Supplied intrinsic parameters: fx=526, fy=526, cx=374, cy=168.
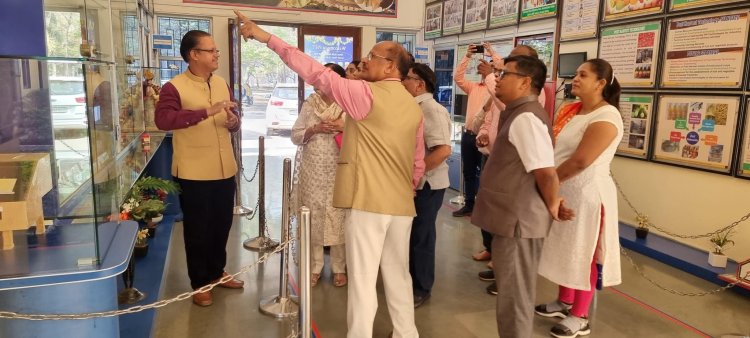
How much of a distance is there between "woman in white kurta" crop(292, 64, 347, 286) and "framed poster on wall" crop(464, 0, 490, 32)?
457cm

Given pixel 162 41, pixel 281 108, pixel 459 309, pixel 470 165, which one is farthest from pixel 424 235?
pixel 281 108

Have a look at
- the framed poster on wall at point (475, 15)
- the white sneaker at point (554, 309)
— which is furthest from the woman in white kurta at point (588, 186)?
the framed poster on wall at point (475, 15)

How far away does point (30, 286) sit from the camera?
1.67 meters

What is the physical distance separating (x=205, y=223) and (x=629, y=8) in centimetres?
432

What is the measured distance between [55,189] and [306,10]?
7.30 meters

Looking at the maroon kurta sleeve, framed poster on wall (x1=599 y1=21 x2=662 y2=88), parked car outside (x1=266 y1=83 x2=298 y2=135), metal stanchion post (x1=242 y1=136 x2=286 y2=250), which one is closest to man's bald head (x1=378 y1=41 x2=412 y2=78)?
the maroon kurta sleeve

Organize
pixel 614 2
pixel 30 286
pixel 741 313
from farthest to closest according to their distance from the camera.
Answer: pixel 614 2
pixel 741 313
pixel 30 286

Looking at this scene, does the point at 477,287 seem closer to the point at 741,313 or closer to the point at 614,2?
the point at 741,313

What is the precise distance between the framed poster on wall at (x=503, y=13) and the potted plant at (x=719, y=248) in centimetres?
358

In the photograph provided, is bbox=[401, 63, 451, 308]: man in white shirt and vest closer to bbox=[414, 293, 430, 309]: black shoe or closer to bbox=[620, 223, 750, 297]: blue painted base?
bbox=[414, 293, 430, 309]: black shoe

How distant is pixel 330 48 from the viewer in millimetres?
9156

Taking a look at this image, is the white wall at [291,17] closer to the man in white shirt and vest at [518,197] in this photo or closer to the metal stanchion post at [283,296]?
the metal stanchion post at [283,296]

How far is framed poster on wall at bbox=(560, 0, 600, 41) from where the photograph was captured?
5429 millimetres

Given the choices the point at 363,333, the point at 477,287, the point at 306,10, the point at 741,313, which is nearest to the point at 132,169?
the point at 363,333
